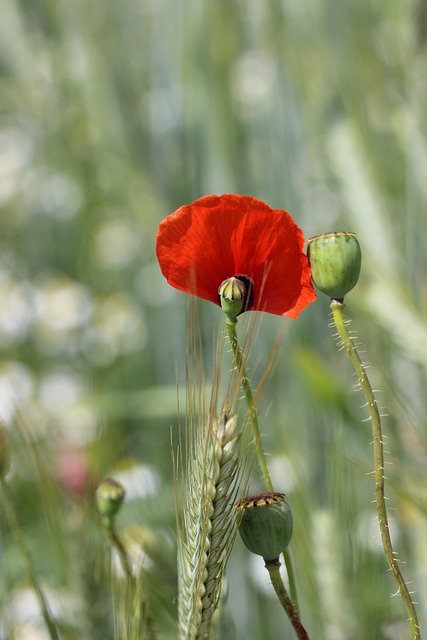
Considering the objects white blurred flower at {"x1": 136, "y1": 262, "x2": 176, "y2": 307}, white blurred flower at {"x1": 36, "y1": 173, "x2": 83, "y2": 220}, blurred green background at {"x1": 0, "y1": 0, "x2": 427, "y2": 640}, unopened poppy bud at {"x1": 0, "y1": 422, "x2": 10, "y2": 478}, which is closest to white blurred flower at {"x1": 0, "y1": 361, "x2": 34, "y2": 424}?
blurred green background at {"x1": 0, "y1": 0, "x2": 427, "y2": 640}

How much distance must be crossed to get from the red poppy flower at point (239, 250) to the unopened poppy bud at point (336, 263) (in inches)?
0.5

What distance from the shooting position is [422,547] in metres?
0.61

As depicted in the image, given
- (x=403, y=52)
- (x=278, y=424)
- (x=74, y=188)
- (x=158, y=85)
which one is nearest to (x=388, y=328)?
(x=278, y=424)

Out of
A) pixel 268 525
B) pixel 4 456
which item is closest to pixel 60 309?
pixel 4 456

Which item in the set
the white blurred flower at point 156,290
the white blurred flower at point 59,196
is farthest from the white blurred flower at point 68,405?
the white blurred flower at point 59,196

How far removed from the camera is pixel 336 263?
28cm

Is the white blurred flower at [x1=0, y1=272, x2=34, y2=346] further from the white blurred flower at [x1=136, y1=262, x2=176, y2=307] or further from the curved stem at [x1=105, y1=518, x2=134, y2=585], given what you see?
the curved stem at [x1=105, y1=518, x2=134, y2=585]

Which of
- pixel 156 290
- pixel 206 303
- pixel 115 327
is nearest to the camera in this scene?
pixel 206 303

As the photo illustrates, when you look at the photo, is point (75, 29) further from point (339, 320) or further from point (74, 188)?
point (339, 320)

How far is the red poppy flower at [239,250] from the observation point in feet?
0.94

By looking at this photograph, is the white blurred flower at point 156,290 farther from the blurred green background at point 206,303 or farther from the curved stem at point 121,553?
the curved stem at point 121,553

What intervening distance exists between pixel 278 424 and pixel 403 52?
0.43 meters

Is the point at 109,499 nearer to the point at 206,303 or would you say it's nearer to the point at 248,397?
the point at 248,397

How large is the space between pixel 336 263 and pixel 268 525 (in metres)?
0.08
